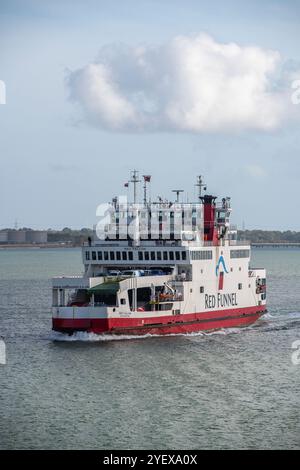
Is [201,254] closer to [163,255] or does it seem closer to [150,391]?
[163,255]

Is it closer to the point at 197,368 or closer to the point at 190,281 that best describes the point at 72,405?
the point at 197,368

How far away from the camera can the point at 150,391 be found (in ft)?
157

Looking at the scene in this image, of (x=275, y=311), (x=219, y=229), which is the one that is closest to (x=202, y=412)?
(x=219, y=229)

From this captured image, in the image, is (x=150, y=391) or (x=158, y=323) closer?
(x=150, y=391)

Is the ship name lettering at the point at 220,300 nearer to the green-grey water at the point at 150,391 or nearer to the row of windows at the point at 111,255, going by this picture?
the green-grey water at the point at 150,391

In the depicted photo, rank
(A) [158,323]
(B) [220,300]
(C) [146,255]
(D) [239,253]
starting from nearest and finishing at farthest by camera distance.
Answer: (A) [158,323] → (C) [146,255] → (B) [220,300] → (D) [239,253]

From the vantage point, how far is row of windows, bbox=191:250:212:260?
67.5 metres

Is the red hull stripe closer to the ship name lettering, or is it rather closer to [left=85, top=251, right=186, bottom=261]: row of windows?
the ship name lettering

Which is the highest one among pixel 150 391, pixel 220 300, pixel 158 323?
pixel 220 300

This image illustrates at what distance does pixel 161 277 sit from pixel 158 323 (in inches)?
123

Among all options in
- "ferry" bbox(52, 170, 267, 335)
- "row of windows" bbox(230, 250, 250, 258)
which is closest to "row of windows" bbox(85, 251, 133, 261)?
"ferry" bbox(52, 170, 267, 335)

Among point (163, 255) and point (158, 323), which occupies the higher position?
point (163, 255)

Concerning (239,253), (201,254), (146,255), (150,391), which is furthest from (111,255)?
(150,391)

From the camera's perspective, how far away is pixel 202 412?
4375cm
